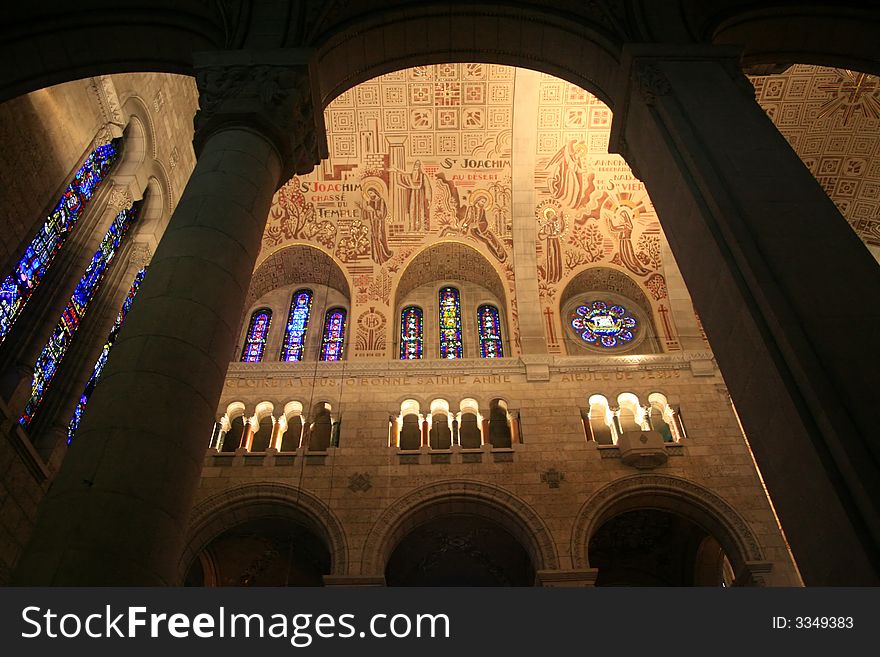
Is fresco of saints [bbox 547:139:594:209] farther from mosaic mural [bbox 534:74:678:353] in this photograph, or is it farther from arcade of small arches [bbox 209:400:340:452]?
arcade of small arches [bbox 209:400:340:452]

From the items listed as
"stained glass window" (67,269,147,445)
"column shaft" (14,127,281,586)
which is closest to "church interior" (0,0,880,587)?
"column shaft" (14,127,281,586)

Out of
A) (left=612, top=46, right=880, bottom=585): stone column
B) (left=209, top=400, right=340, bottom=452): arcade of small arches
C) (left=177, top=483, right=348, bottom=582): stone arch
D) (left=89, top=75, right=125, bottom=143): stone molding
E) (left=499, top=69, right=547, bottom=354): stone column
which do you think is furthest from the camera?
(left=499, top=69, right=547, bottom=354): stone column

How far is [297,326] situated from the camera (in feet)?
47.1

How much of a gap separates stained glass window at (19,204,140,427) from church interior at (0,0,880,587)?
6 cm

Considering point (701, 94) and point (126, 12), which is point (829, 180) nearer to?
point (701, 94)

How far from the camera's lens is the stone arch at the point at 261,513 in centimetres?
1016

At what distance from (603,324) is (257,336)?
7.51 m

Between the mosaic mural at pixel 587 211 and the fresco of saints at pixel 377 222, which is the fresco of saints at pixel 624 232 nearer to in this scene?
the mosaic mural at pixel 587 211

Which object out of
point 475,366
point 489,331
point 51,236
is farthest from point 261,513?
point 489,331

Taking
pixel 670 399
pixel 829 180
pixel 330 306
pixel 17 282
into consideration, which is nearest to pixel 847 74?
pixel 829 180

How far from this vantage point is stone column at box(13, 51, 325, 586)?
3.20 metres

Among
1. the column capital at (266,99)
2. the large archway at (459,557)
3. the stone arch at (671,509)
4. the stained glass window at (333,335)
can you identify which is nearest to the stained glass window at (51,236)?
the column capital at (266,99)

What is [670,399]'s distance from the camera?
12.1 meters

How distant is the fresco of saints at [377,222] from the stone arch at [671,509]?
7.00 metres
